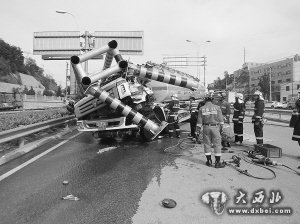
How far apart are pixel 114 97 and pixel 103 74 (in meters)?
0.62

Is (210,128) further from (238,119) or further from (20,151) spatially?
(20,151)

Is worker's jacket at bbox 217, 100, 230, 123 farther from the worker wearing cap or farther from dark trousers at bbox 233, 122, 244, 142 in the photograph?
the worker wearing cap

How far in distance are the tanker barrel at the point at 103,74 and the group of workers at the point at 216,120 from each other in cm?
224

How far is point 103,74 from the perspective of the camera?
7.12 meters

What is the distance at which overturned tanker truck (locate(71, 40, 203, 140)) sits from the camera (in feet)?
23.2

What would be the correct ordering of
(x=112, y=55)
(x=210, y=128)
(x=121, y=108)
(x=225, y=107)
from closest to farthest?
(x=210, y=128) < (x=121, y=108) < (x=112, y=55) < (x=225, y=107)

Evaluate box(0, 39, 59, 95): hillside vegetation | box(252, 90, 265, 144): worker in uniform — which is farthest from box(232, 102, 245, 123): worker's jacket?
box(0, 39, 59, 95): hillside vegetation

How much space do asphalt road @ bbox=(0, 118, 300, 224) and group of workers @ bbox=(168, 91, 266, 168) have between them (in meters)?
0.51

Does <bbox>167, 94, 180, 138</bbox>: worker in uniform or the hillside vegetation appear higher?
the hillside vegetation

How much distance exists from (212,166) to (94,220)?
124 inches

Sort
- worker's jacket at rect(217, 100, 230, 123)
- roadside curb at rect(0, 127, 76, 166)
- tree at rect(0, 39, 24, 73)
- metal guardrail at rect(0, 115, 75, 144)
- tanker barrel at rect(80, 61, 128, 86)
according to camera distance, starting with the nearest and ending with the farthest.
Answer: roadside curb at rect(0, 127, 76, 166)
metal guardrail at rect(0, 115, 75, 144)
tanker barrel at rect(80, 61, 128, 86)
worker's jacket at rect(217, 100, 230, 123)
tree at rect(0, 39, 24, 73)

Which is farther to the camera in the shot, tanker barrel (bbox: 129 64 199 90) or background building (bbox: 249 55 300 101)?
background building (bbox: 249 55 300 101)

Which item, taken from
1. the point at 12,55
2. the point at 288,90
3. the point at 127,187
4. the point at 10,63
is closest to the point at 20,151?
the point at 127,187

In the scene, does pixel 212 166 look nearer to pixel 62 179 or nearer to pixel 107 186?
pixel 107 186
